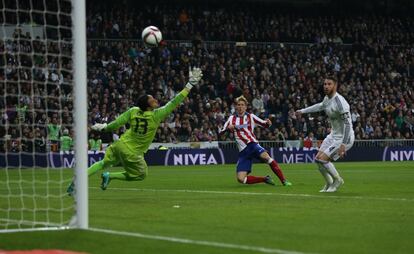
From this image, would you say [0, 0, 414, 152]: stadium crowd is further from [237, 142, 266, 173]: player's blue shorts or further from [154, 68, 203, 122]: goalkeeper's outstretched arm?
[154, 68, 203, 122]: goalkeeper's outstretched arm

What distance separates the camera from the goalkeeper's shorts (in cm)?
1639

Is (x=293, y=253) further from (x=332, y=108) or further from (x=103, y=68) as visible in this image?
(x=103, y=68)

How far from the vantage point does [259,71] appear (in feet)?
146

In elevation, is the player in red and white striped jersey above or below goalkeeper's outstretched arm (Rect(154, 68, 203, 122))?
below

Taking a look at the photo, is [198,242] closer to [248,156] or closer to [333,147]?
[333,147]

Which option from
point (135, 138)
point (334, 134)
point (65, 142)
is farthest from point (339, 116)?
point (65, 142)

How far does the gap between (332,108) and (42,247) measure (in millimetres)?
9597

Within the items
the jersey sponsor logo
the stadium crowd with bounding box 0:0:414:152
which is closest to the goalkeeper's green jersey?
the stadium crowd with bounding box 0:0:414:152

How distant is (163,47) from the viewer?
4244cm

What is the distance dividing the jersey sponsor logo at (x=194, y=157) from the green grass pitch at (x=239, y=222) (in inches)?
724

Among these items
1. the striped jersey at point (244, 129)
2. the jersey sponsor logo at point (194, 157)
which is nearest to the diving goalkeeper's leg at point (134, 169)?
the striped jersey at point (244, 129)

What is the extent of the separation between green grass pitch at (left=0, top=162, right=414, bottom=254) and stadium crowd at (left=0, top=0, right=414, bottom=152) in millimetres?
19902

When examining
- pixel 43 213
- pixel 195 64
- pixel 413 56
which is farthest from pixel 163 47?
pixel 43 213

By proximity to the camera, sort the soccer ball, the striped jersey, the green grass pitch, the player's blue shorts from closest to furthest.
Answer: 1. the green grass pitch
2. the soccer ball
3. the player's blue shorts
4. the striped jersey
